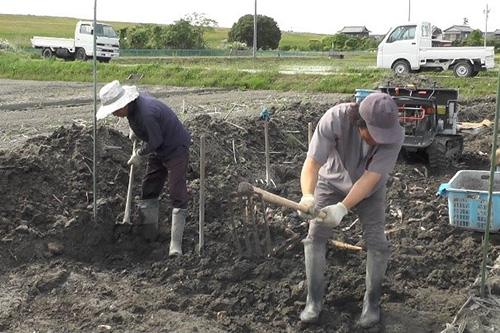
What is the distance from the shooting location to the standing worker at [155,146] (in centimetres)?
495

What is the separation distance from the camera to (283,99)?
15312 millimetres

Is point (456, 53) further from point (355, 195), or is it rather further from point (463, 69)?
point (355, 195)

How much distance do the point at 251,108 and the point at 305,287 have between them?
8.58 metres

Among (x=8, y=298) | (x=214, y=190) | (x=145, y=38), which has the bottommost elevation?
(x=8, y=298)

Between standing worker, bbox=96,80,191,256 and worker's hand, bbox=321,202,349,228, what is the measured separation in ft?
5.73

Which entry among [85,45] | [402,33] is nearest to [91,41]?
[85,45]

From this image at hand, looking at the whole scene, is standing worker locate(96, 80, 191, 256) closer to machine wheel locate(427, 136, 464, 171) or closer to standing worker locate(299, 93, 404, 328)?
standing worker locate(299, 93, 404, 328)

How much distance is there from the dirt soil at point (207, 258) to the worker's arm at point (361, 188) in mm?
837

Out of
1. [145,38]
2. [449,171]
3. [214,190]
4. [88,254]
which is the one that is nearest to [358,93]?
[449,171]

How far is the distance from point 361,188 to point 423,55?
60.5 ft

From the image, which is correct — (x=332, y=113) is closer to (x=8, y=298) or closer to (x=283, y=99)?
(x=8, y=298)

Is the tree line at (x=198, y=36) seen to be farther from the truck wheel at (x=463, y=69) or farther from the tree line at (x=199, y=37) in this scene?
the truck wheel at (x=463, y=69)

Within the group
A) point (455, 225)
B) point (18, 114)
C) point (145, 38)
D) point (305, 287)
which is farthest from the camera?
point (145, 38)

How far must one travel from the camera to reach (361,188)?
375 cm
